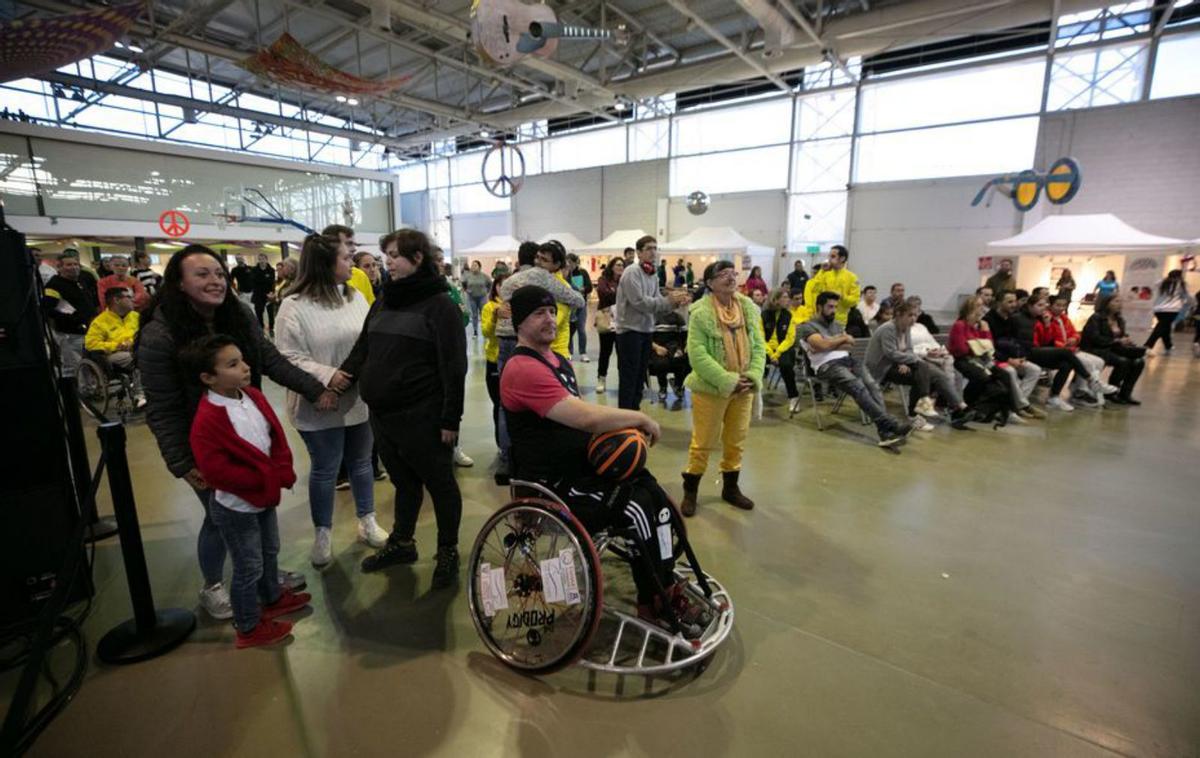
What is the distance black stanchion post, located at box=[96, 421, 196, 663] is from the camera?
74.3 inches

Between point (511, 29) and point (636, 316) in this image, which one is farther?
point (511, 29)

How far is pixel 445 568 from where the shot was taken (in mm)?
2459

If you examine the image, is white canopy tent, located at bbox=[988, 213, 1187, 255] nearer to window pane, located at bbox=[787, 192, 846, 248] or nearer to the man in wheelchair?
window pane, located at bbox=[787, 192, 846, 248]

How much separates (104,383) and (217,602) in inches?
179

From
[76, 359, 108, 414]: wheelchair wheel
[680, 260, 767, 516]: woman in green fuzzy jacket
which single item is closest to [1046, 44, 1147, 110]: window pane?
[680, 260, 767, 516]: woman in green fuzzy jacket

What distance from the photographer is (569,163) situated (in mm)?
21391

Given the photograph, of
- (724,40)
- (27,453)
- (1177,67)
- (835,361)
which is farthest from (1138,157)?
(27,453)

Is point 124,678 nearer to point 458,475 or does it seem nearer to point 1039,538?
point 458,475

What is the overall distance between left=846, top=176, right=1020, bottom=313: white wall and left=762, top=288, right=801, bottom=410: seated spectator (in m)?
11.1

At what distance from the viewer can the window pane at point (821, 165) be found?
15227mm

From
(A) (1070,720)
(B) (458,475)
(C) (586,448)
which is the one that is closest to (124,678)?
(C) (586,448)

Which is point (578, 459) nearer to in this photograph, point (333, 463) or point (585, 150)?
point (333, 463)

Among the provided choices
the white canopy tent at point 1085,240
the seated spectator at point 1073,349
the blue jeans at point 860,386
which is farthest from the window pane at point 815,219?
the blue jeans at point 860,386

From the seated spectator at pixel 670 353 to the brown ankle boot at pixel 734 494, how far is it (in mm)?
2299
